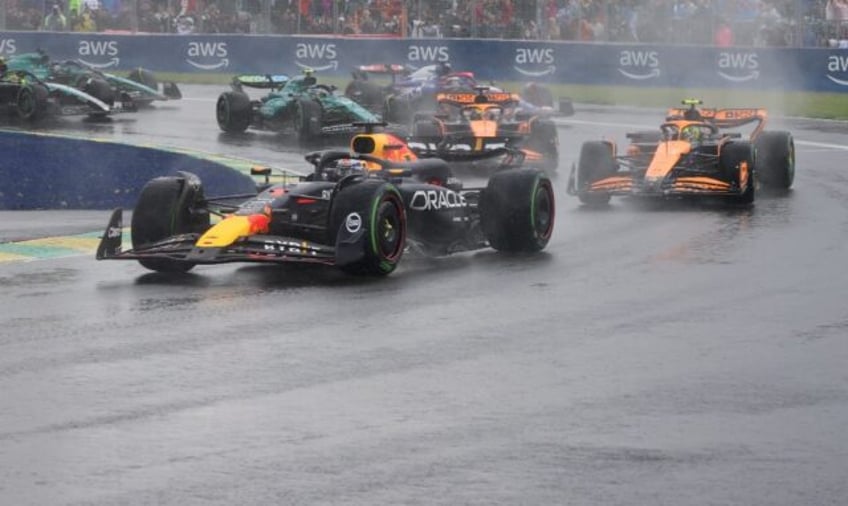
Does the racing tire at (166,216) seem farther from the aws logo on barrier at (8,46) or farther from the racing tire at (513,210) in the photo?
the aws logo on barrier at (8,46)

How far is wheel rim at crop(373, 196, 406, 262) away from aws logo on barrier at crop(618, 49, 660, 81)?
26.3 m

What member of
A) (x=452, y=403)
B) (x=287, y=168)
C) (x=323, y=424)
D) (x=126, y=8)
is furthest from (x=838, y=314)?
(x=126, y=8)

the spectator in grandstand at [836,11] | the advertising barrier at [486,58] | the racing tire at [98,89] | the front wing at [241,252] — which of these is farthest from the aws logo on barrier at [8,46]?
the front wing at [241,252]

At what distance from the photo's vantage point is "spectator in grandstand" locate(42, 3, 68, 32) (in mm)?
46094

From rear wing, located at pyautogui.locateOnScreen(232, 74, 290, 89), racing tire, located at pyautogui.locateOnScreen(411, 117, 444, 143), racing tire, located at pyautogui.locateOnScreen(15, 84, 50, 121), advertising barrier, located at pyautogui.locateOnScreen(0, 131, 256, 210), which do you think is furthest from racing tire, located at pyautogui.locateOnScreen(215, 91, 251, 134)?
racing tire, located at pyautogui.locateOnScreen(411, 117, 444, 143)

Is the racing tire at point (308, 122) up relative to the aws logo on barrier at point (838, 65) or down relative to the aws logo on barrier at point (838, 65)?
down

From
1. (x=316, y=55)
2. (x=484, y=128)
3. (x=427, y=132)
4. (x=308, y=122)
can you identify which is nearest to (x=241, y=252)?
(x=427, y=132)

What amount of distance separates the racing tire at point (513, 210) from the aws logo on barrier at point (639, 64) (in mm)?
24339

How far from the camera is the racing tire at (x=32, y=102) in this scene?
3238 centimetres

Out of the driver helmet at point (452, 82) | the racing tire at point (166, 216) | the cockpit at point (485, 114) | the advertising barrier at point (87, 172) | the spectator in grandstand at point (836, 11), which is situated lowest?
the advertising barrier at point (87, 172)

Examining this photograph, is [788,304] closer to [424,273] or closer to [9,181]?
[424,273]

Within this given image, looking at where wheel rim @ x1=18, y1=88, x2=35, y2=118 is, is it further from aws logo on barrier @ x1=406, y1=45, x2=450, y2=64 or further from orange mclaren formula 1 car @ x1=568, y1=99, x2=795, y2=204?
orange mclaren formula 1 car @ x1=568, y1=99, x2=795, y2=204

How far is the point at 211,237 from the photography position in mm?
14328

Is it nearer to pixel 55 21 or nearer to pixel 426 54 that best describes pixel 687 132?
pixel 426 54
